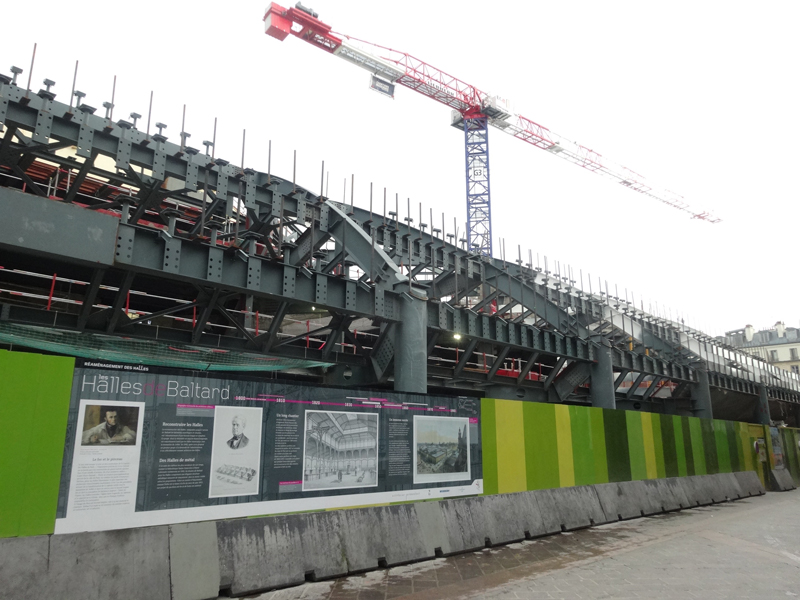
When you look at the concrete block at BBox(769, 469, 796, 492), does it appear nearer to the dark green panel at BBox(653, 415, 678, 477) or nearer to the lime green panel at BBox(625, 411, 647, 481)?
the dark green panel at BBox(653, 415, 678, 477)

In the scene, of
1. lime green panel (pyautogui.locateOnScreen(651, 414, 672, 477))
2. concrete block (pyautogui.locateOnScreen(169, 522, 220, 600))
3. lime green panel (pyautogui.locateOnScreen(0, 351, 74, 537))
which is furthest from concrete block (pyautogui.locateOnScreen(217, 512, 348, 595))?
lime green panel (pyautogui.locateOnScreen(651, 414, 672, 477))

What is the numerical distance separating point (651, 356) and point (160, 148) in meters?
22.7

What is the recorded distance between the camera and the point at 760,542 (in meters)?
10.7

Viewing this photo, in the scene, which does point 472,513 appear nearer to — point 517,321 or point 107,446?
point 107,446

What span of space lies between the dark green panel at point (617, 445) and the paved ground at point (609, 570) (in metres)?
1.63

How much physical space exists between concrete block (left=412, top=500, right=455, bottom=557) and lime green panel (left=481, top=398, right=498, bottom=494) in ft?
4.36

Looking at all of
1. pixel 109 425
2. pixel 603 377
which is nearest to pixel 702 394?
pixel 603 377

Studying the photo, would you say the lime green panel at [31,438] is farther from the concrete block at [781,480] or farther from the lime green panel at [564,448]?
the concrete block at [781,480]

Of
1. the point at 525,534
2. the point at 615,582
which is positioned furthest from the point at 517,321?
the point at 615,582

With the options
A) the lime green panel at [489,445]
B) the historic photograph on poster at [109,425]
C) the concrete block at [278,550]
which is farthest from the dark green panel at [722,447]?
the historic photograph on poster at [109,425]

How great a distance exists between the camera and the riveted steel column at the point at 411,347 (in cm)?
1398

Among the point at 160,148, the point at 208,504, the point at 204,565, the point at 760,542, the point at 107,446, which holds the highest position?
the point at 160,148

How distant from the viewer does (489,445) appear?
10.4 m

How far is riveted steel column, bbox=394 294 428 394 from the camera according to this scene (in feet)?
45.9
